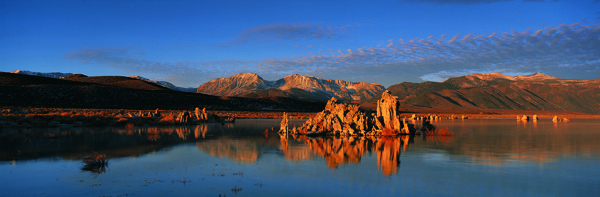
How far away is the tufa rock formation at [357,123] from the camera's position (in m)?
30.7

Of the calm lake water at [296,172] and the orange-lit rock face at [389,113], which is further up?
the orange-lit rock face at [389,113]

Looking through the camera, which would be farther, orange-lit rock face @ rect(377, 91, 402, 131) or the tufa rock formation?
orange-lit rock face @ rect(377, 91, 402, 131)

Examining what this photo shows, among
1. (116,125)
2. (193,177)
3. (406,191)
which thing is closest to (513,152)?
(406,191)

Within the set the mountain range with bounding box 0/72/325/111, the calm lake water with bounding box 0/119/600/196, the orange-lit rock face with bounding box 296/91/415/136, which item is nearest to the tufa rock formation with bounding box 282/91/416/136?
the orange-lit rock face with bounding box 296/91/415/136

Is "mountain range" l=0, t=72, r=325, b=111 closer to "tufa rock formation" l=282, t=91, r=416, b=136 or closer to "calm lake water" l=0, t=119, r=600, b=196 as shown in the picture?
"tufa rock formation" l=282, t=91, r=416, b=136

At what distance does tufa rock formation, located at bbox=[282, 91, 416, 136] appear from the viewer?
30688mm

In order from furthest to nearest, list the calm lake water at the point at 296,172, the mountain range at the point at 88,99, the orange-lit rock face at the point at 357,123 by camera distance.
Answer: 1. the mountain range at the point at 88,99
2. the orange-lit rock face at the point at 357,123
3. the calm lake water at the point at 296,172

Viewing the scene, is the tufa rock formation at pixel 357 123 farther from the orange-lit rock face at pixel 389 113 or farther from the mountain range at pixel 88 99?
the mountain range at pixel 88 99

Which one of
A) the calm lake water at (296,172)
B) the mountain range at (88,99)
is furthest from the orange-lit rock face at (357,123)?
the mountain range at (88,99)

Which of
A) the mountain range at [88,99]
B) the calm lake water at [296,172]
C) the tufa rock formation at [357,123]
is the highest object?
the mountain range at [88,99]

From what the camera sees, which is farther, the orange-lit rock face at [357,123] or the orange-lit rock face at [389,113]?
the orange-lit rock face at [389,113]

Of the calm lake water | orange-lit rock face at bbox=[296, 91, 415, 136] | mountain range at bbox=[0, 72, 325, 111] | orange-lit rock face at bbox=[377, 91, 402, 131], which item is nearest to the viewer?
the calm lake water

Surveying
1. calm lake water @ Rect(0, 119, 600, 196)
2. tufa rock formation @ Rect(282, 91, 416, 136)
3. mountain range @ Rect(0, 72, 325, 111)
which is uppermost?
mountain range @ Rect(0, 72, 325, 111)

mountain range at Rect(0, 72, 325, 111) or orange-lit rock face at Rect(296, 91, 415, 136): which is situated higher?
mountain range at Rect(0, 72, 325, 111)
